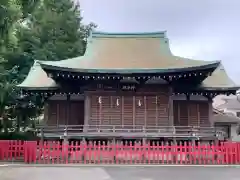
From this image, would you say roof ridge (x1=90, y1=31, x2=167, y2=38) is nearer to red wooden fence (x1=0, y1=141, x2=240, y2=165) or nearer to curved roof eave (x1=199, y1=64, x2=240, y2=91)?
curved roof eave (x1=199, y1=64, x2=240, y2=91)

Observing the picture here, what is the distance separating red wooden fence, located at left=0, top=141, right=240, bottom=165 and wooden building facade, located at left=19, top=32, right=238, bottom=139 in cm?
149

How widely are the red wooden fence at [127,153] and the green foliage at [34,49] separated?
18.9ft

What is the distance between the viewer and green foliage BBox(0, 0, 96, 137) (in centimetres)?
2200

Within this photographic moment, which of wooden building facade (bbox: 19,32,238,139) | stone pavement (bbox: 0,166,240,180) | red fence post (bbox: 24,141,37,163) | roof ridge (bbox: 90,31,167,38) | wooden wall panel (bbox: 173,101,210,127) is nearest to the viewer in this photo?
stone pavement (bbox: 0,166,240,180)

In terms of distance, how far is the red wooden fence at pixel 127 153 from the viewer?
49.5 feet

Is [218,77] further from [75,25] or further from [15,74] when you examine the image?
[75,25]

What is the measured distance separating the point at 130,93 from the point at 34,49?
12057mm

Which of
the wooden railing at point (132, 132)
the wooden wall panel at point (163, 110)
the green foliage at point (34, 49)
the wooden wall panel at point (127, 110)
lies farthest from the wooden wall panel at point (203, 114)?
the green foliage at point (34, 49)

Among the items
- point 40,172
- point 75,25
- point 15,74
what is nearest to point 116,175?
point 40,172

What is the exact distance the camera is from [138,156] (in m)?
15.3

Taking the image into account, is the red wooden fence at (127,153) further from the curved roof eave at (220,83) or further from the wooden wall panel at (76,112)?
the wooden wall panel at (76,112)

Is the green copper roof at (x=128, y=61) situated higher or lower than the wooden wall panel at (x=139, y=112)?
higher

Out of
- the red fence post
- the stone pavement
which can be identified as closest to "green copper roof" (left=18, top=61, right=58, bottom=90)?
the red fence post

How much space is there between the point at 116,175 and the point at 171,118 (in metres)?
7.07
